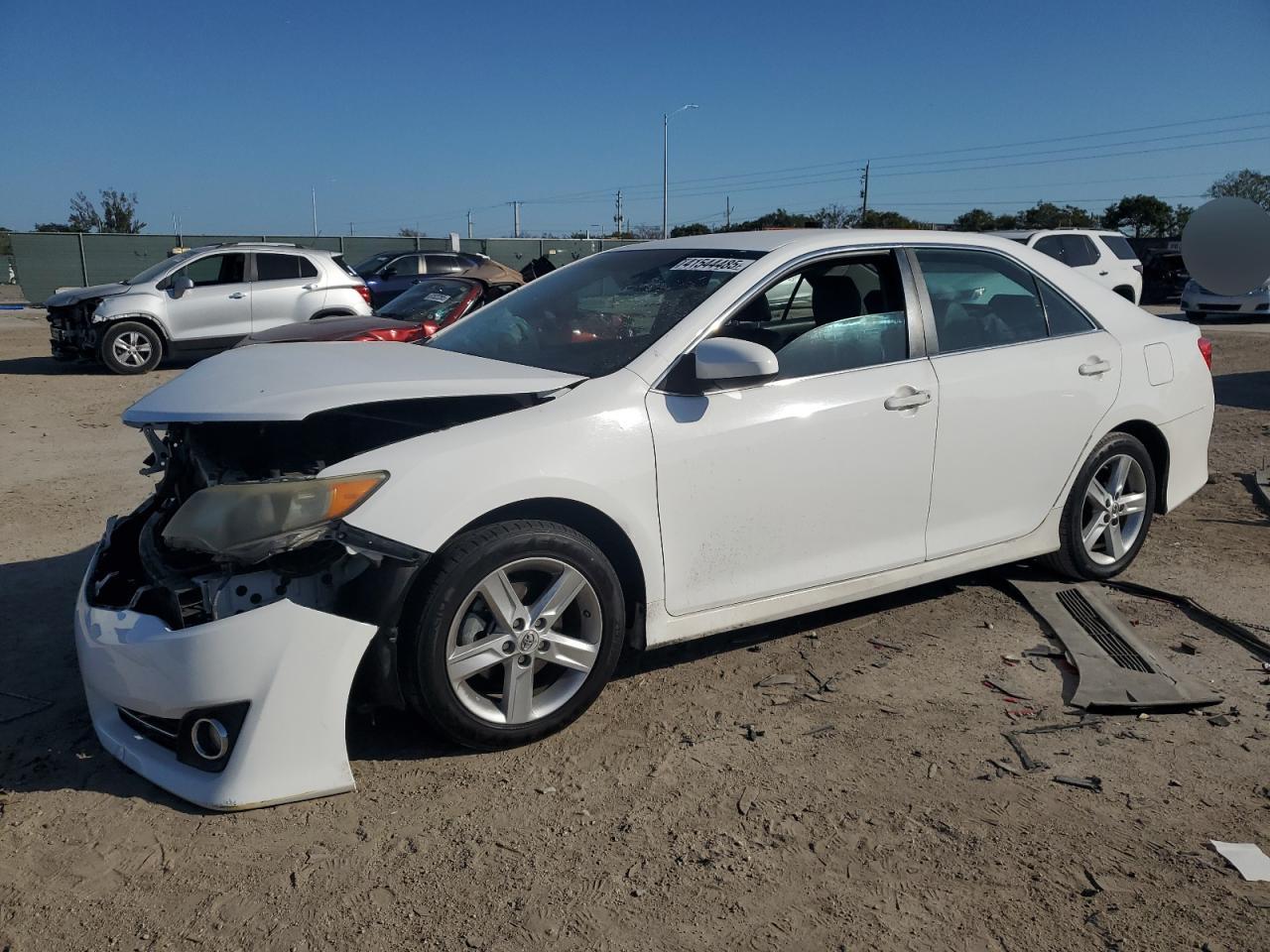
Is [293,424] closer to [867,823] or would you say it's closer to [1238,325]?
[867,823]

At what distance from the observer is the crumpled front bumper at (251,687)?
110 inches

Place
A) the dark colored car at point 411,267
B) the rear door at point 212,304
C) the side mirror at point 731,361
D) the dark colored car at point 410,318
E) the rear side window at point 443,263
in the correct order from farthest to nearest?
the rear side window at point 443,263 < the dark colored car at point 411,267 < the rear door at point 212,304 < the dark colored car at point 410,318 < the side mirror at point 731,361

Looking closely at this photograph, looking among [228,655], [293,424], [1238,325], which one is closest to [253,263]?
[293,424]

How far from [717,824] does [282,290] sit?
13.1 meters

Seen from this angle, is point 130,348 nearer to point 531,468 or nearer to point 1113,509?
point 531,468

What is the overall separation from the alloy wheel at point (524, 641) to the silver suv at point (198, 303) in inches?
475

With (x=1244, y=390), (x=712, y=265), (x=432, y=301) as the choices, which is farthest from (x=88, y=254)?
(x=712, y=265)

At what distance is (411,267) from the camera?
70.3ft

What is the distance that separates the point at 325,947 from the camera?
2379mm

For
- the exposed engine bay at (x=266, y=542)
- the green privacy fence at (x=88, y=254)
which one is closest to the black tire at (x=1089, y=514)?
the exposed engine bay at (x=266, y=542)

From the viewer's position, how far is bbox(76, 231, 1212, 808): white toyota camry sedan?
2912 millimetres

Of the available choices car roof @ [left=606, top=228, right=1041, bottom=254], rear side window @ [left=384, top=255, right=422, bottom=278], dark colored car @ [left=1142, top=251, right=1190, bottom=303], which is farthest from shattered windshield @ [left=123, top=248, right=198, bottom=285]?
dark colored car @ [left=1142, top=251, right=1190, bottom=303]

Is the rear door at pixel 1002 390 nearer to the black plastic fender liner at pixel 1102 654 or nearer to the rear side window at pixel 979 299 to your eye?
the rear side window at pixel 979 299

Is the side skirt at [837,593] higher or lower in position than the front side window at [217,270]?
lower
